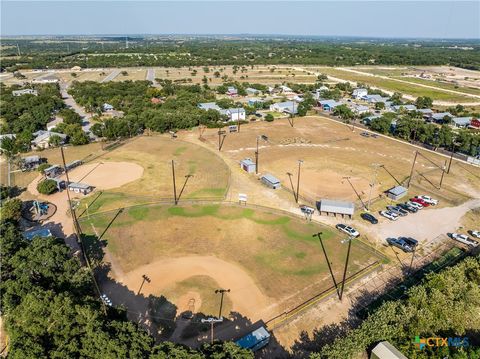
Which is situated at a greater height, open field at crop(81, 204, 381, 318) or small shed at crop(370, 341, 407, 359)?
small shed at crop(370, 341, 407, 359)

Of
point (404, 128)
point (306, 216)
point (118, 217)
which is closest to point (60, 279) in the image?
point (118, 217)

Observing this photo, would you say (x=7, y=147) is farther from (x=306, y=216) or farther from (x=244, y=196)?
(x=306, y=216)

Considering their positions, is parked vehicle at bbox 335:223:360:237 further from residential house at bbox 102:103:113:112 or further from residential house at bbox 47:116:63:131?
residential house at bbox 102:103:113:112

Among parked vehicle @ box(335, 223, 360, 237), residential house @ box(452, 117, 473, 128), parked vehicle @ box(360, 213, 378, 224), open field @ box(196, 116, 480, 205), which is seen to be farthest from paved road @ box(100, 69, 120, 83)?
parked vehicle @ box(335, 223, 360, 237)

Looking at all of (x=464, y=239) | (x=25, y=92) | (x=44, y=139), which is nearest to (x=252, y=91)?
(x=44, y=139)

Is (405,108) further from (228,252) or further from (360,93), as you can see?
(228,252)

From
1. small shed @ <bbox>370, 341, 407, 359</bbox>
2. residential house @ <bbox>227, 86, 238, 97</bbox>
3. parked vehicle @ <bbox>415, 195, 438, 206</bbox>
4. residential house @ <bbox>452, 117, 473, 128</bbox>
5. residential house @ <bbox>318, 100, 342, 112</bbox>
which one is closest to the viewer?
small shed @ <bbox>370, 341, 407, 359</bbox>

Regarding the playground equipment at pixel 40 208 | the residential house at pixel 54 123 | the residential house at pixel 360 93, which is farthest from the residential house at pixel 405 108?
the playground equipment at pixel 40 208
